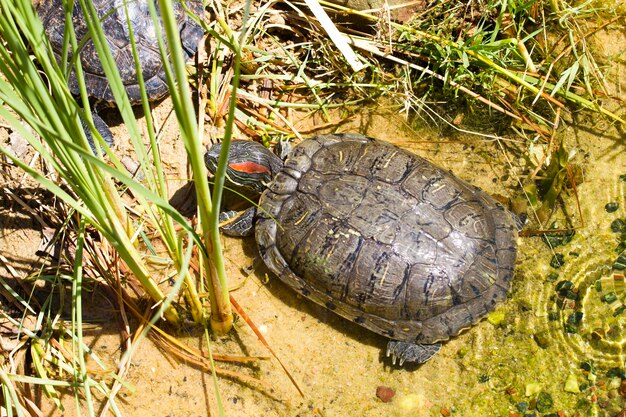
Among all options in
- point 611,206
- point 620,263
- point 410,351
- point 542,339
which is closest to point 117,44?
point 410,351

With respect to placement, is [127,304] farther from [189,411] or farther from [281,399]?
[281,399]

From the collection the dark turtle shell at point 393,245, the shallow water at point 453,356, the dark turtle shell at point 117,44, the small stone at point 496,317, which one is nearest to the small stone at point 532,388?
the shallow water at point 453,356

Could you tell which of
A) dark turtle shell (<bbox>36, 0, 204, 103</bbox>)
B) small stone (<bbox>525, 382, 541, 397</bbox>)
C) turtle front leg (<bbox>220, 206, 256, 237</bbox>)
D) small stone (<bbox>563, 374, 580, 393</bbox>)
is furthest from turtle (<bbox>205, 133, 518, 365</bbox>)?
dark turtle shell (<bbox>36, 0, 204, 103</bbox>)

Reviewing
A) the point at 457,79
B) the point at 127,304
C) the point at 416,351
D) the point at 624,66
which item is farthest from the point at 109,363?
the point at 624,66

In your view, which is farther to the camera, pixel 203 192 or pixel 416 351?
pixel 416 351

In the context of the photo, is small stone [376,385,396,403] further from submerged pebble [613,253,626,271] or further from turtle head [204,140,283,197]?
submerged pebble [613,253,626,271]

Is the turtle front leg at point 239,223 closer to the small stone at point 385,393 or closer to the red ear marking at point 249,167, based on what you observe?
the red ear marking at point 249,167
